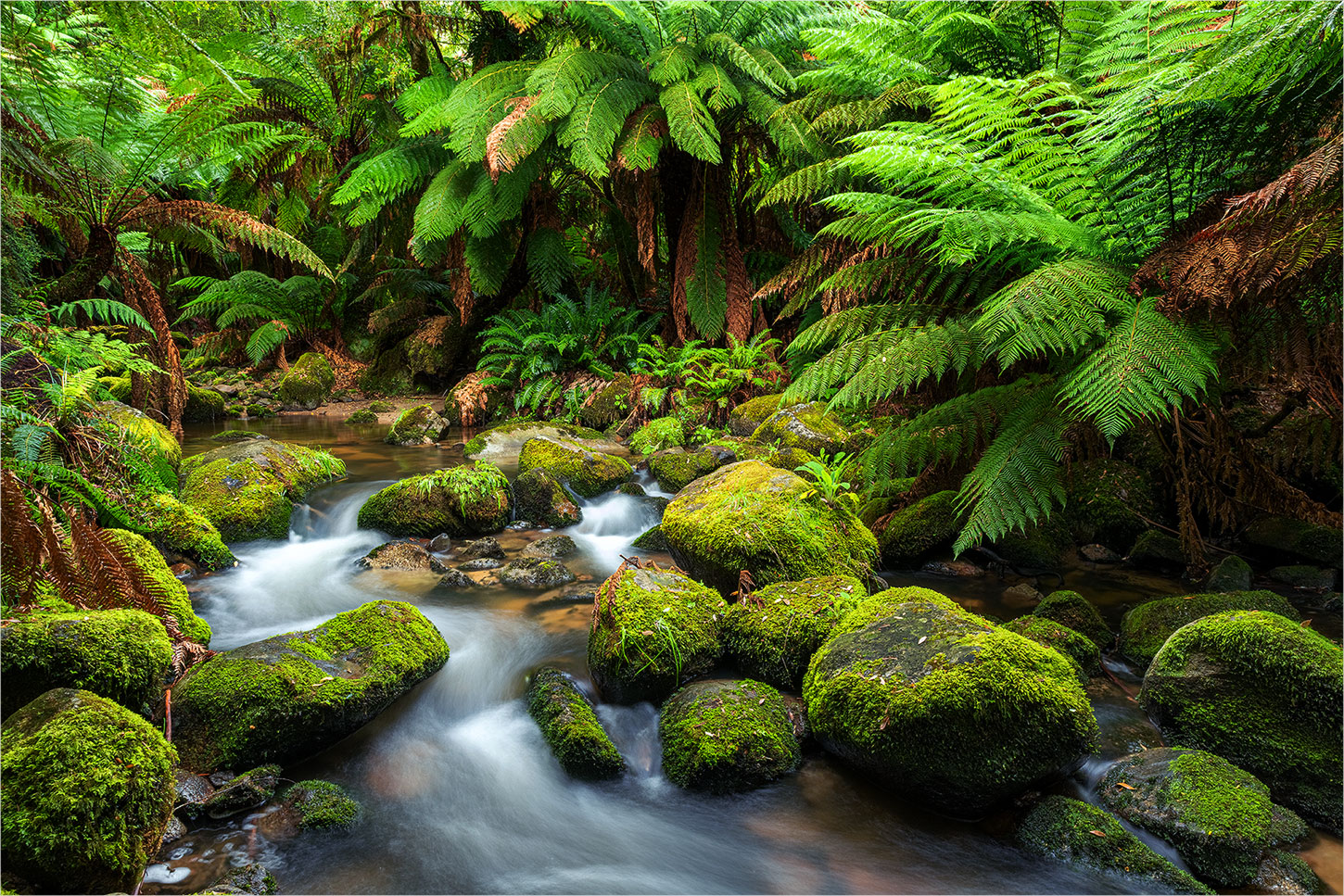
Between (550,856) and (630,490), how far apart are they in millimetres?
3318

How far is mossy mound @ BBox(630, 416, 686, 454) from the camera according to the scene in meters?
6.47

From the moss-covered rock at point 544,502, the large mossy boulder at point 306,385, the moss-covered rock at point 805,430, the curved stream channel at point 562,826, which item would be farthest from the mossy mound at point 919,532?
the large mossy boulder at point 306,385

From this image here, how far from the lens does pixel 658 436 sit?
6.55 metres

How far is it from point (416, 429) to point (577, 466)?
10.1 feet

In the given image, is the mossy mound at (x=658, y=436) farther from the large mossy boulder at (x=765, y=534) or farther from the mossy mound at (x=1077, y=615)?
the mossy mound at (x=1077, y=615)

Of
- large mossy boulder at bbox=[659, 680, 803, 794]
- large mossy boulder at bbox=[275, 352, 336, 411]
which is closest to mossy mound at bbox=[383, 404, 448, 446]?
large mossy boulder at bbox=[275, 352, 336, 411]

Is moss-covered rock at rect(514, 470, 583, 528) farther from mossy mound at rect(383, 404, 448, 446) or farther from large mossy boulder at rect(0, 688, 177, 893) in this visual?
large mossy boulder at rect(0, 688, 177, 893)

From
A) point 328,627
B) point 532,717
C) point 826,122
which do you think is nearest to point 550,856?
point 532,717

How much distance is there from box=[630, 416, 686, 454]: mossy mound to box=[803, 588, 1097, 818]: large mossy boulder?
163 inches

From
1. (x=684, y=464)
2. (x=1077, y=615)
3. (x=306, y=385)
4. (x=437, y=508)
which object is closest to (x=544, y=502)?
(x=437, y=508)

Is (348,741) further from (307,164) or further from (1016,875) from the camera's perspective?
(307,164)

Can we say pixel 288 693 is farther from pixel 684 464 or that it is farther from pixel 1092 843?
pixel 684 464

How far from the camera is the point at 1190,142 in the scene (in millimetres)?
2689

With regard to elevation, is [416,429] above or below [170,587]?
below
